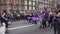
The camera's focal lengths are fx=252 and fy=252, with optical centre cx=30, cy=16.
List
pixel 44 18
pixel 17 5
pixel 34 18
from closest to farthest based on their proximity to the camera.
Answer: pixel 44 18 < pixel 34 18 < pixel 17 5

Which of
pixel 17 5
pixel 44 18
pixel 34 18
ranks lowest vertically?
pixel 17 5

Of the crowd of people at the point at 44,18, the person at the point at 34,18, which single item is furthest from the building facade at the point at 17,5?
the person at the point at 34,18

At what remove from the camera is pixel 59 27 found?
37.0 ft

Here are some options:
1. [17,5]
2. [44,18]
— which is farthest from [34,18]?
[17,5]

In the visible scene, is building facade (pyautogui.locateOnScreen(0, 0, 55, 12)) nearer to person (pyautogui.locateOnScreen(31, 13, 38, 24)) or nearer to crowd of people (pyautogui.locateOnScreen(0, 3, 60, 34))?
crowd of people (pyautogui.locateOnScreen(0, 3, 60, 34))

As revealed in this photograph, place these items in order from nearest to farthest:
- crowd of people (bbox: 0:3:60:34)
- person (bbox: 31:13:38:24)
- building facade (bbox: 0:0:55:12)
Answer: crowd of people (bbox: 0:3:60:34) < person (bbox: 31:13:38:24) < building facade (bbox: 0:0:55:12)

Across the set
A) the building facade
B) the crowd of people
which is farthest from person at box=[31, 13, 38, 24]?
the building facade

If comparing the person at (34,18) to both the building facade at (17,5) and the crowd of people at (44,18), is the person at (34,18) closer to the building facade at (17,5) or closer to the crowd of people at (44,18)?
the crowd of people at (44,18)

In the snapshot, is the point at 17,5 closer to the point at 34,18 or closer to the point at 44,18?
the point at 34,18

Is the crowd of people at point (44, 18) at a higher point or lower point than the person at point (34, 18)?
higher

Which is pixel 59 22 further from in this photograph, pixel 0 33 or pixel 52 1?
pixel 52 1

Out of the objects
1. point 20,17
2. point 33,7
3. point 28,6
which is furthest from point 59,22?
point 33,7

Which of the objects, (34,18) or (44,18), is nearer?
(44,18)

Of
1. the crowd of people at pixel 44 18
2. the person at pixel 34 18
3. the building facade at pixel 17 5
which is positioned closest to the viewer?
the crowd of people at pixel 44 18
